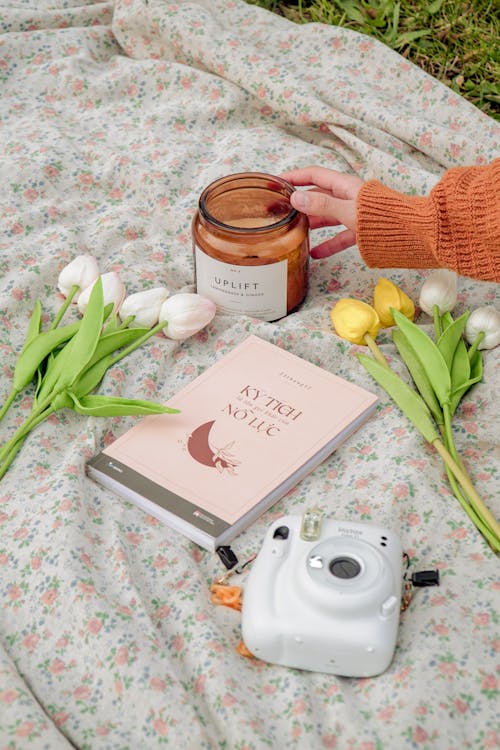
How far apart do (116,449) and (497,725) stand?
1.46 ft

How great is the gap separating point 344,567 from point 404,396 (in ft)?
0.90


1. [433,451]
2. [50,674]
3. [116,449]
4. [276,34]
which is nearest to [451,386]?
[433,451]

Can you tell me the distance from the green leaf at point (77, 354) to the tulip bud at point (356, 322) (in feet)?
0.90

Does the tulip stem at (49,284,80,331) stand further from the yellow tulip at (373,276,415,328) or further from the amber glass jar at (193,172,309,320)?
the yellow tulip at (373,276,415,328)

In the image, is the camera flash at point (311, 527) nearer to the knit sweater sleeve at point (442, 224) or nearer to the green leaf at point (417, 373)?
the green leaf at point (417, 373)

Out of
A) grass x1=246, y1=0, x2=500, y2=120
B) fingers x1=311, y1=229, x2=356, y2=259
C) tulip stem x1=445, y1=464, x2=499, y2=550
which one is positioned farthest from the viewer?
grass x1=246, y1=0, x2=500, y2=120

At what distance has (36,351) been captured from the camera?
993mm

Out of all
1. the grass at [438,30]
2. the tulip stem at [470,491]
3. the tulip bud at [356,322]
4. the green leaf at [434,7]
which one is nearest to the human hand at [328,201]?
the tulip bud at [356,322]

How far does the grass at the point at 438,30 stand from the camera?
5.28 feet

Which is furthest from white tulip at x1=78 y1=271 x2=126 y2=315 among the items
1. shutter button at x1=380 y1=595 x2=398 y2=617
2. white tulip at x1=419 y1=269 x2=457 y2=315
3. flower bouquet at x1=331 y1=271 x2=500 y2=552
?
shutter button at x1=380 y1=595 x2=398 y2=617

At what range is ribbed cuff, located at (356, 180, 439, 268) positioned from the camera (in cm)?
104

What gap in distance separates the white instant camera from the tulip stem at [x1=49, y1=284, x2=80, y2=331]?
41cm

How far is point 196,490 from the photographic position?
885 mm

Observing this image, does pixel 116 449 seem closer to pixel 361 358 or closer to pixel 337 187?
pixel 361 358
